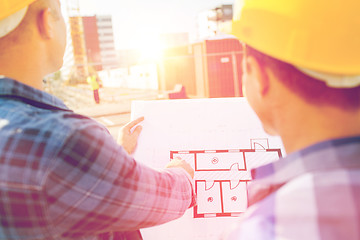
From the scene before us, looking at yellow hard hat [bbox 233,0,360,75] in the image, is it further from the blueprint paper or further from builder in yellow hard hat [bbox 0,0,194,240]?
the blueprint paper

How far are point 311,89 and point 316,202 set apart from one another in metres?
0.23

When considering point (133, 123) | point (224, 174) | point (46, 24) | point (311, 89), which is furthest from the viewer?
point (133, 123)

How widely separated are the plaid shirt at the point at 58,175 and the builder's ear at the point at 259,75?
378 millimetres

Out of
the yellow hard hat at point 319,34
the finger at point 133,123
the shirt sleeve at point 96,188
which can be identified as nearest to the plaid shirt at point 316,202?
the yellow hard hat at point 319,34

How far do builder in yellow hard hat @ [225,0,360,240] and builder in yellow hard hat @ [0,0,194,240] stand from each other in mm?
317

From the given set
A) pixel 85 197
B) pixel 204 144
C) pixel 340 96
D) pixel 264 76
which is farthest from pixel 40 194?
pixel 204 144

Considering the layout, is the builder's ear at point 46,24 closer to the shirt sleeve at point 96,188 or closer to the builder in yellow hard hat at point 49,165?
the builder in yellow hard hat at point 49,165

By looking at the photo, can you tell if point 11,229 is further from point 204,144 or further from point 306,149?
point 204,144

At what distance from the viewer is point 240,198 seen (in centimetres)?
132

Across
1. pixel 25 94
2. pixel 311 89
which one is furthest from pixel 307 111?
pixel 25 94

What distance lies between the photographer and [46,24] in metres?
0.95

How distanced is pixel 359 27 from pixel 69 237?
79 cm

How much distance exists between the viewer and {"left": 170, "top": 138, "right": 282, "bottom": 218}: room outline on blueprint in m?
1.31

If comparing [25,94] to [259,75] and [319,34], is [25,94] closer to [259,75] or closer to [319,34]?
[259,75]
